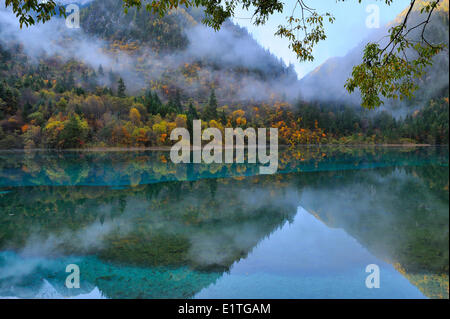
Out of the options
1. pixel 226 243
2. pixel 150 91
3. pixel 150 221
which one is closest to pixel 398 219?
pixel 226 243

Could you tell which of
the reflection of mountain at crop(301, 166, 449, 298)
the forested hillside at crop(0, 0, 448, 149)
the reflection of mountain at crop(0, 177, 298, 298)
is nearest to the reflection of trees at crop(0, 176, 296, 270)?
the reflection of mountain at crop(0, 177, 298, 298)

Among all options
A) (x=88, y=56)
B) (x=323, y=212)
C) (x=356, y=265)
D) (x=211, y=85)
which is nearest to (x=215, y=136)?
(x=323, y=212)

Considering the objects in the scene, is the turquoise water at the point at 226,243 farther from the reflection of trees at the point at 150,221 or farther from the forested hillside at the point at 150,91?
the forested hillside at the point at 150,91

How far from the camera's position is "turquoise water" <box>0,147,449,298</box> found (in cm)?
491

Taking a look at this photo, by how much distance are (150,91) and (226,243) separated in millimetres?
72624

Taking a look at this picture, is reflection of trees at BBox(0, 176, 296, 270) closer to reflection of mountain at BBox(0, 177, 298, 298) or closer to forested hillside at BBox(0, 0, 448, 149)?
reflection of mountain at BBox(0, 177, 298, 298)

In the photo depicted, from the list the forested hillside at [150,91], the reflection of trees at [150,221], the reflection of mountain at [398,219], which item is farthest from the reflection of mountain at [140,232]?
the forested hillside at [150,91]

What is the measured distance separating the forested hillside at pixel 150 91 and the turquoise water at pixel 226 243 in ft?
71.8

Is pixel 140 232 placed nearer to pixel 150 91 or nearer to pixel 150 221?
pixel 150 221

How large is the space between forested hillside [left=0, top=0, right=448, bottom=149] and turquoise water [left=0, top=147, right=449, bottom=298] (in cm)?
2189

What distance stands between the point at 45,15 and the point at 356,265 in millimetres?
6317

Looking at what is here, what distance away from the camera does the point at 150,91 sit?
245 ft

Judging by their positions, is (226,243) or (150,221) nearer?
(226,243)

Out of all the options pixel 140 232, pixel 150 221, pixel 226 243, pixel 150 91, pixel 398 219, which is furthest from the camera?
pixel 150 91
